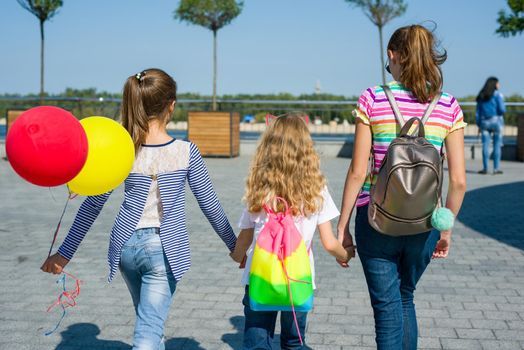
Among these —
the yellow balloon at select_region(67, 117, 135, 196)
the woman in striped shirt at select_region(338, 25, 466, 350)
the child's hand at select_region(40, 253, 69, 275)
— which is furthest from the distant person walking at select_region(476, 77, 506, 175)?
the yellow balloon at select_region(67, 117, 135, 196)

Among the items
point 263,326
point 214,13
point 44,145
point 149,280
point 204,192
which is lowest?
point 263,326

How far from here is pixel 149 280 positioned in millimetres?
3299

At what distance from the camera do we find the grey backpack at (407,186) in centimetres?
304

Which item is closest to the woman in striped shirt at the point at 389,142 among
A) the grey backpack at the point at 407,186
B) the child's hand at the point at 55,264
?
the grey backpack at the point at 407,186

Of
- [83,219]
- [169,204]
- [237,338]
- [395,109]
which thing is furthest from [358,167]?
[237,338]

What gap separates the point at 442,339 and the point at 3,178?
A: 1103 cm

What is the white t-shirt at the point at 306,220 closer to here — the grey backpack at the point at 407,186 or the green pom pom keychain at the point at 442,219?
the grey backpack at the point at 407,186

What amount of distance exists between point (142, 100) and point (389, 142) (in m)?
1.11

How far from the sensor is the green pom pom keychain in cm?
308

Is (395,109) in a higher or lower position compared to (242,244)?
higher

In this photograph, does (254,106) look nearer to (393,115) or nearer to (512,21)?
(512,21)

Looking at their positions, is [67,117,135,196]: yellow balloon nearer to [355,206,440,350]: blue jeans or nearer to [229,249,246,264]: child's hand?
[229,249,246,264]: child's hand

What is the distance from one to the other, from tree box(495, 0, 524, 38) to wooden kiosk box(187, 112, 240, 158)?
7.52 m

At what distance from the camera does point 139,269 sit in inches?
130
